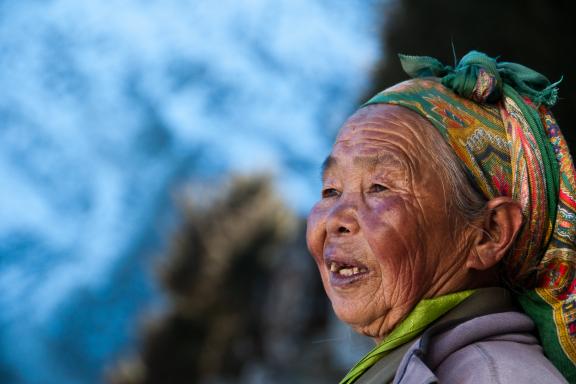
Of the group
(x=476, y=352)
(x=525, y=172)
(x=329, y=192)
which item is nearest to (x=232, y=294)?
(x=329, y=192)

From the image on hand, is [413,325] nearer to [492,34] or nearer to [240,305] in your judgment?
[492,34]

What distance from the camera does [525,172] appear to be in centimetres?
235

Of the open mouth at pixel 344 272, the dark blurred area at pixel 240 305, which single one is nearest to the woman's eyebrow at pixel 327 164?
the open mouth at pixel 344 272

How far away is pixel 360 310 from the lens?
2.29 meters

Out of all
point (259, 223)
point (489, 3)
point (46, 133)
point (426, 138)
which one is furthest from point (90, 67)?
point (426, 138)

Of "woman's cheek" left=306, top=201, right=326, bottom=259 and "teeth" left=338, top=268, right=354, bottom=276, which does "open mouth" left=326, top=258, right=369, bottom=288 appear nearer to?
"teeth" left=338, top=268, right=354, bottom=276

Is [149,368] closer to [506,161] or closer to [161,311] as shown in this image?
[161,311]

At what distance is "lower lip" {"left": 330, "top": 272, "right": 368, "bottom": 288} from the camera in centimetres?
227

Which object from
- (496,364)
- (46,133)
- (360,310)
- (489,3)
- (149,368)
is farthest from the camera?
(149,368)

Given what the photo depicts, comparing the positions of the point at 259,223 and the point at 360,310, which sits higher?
the point at 259,223

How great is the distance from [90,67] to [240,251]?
386 cm

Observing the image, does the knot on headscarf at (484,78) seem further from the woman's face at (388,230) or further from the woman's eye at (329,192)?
the woman's eye at (329,192)

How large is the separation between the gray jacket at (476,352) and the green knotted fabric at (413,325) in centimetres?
2

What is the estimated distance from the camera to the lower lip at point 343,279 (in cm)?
227
